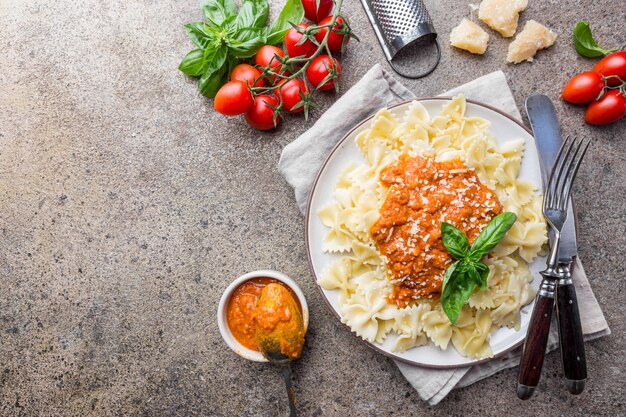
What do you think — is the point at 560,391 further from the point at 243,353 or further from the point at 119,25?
the point at 119,25

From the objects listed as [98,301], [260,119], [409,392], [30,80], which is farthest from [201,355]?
[30,80]

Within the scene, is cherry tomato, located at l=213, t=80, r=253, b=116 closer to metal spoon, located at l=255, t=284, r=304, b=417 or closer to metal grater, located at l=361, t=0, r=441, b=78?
metal grater, located at l=361, t=0, r=441, b=78

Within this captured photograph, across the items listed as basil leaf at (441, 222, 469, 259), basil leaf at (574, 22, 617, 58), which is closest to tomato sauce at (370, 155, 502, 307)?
basil leaf at (441, 222, 469, 259)

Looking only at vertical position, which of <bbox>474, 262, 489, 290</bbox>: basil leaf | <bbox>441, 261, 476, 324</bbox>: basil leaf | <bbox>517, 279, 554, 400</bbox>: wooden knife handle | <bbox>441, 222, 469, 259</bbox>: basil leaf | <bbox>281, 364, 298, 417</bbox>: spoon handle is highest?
<bbox>441, 222, 469, 259</bbox>: basil leaf

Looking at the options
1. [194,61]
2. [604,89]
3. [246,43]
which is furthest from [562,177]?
[194,61]

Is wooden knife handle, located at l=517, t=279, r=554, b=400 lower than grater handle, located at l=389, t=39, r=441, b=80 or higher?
lower

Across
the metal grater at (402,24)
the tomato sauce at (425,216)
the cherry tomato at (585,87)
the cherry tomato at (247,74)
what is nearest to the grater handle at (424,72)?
the metal grater at (402,24)
